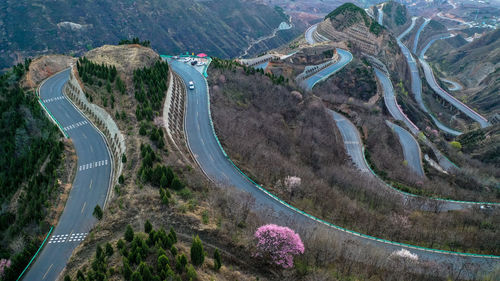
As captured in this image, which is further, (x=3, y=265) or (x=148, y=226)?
(x=3, y=265)

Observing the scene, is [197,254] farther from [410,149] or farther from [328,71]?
[328,71]

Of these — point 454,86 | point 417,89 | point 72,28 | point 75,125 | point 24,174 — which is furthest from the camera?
point 72,28

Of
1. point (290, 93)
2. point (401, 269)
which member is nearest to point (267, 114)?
point (290, 93)

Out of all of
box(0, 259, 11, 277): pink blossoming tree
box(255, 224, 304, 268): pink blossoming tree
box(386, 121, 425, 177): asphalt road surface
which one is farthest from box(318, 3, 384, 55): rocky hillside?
box(0, 259, 11, 277): pink blossoming tree

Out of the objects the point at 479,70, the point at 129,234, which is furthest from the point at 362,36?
the point at 129,234

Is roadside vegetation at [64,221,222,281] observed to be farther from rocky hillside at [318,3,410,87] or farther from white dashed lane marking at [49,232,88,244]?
rocky hillside at [318,3,410,87]

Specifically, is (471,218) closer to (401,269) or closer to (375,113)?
(401,269)
